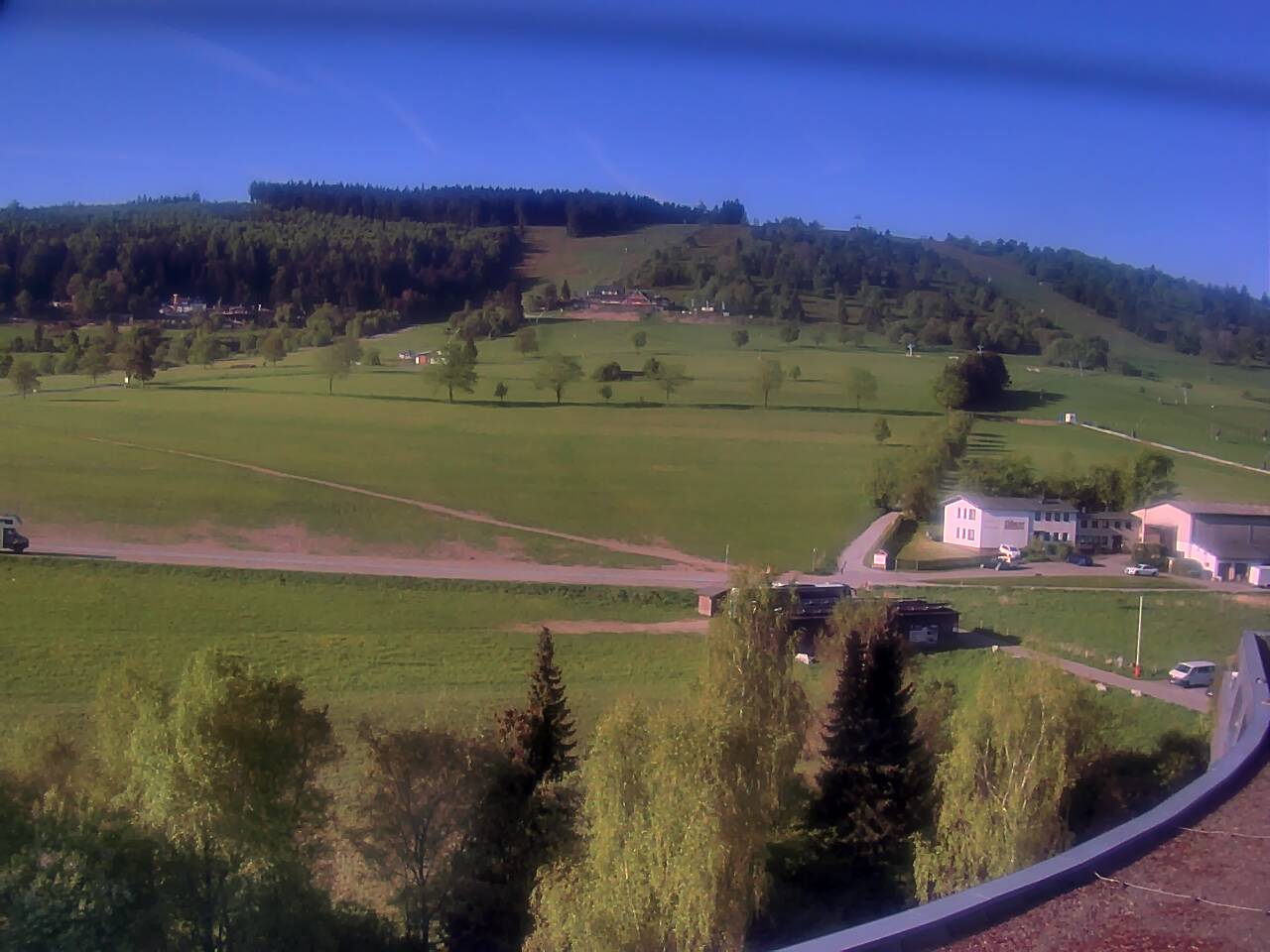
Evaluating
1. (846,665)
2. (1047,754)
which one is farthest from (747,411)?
(1047,754)

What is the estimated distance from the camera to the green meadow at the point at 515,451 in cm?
991

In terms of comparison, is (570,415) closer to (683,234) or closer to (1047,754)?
(683,234)

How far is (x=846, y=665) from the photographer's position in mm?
6070

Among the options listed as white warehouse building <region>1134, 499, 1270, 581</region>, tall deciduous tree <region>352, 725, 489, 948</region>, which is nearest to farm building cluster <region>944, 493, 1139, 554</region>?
white warehouse building <region>1134, 499, 1270, 581</region>

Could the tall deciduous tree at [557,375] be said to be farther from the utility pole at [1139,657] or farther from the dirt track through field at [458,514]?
the utility pole at [1139,657]

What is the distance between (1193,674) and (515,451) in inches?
280

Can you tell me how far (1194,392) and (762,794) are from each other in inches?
353

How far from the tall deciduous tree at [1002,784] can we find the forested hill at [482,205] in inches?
318

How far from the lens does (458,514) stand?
427 inches

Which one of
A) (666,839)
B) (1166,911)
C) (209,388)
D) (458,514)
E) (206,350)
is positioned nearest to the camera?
(1166,911)

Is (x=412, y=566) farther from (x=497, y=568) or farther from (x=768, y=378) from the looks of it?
(x=768, y=378)

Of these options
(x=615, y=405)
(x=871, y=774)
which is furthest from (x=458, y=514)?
(x=871, y=774)

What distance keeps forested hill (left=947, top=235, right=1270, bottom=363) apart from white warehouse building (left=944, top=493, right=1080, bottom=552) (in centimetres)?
263

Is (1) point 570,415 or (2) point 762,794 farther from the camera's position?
(1) point 570,415
